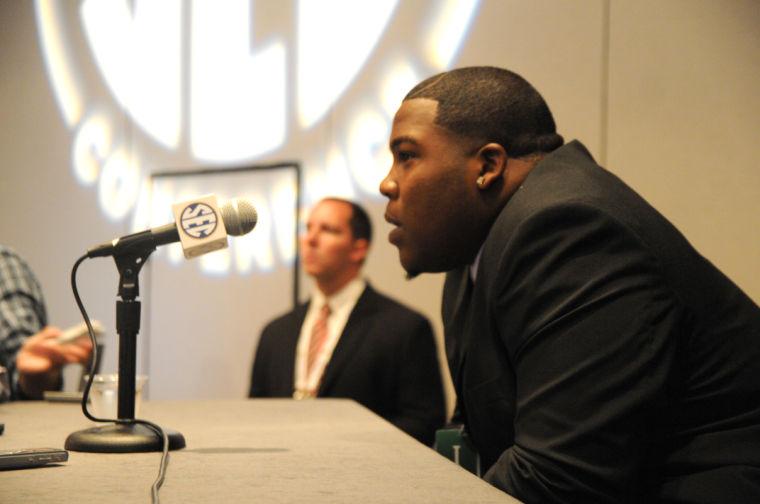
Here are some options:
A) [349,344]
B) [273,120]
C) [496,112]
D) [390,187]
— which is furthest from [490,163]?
[273,120]

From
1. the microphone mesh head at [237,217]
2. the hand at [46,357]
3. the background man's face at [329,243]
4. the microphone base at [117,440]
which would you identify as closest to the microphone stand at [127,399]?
the microphone base at [117,440]

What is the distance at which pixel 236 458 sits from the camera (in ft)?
4.28

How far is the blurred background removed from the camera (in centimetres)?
331

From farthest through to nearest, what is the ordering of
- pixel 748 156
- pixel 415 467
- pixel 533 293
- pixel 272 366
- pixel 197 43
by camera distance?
1. pixel 197 43
2. pixel 272 366
3. pixel 748 156
4. pixel 533 293
5. pixel 415 467

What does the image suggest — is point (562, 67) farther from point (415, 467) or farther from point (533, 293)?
point (415, 467)

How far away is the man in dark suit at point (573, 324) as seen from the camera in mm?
1261

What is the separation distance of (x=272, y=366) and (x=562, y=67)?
1585 mm

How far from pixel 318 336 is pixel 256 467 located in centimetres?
224

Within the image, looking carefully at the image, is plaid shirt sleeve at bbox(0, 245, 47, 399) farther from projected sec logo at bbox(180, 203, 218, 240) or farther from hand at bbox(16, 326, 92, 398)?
projected sec logo at bbox(180, 203, 218, 240)

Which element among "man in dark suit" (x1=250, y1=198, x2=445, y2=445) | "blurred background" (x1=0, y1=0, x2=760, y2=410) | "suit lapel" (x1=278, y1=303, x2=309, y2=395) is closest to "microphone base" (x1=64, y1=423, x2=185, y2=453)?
"man in dark suit" (x1=250, y1=198, x2=445, y2=445)

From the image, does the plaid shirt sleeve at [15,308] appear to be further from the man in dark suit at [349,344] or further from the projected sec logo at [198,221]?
the projected sec logo at [198,221]

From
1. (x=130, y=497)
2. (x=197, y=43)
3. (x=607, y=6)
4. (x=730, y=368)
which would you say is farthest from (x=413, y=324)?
(x=130, y=497)

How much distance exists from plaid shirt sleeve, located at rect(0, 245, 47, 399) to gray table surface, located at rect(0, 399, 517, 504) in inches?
33.0

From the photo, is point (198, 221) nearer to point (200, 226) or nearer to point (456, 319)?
point (200, 226)
